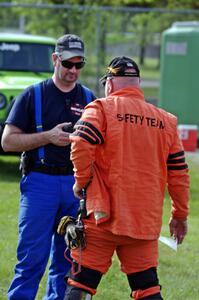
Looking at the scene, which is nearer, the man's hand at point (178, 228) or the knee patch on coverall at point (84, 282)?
the knee patch on coverall at point (84, 282)

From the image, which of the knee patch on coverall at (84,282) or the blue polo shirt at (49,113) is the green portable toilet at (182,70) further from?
the knee patch on coverall at (84,282)

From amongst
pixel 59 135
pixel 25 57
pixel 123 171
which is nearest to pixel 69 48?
pixel 59 135

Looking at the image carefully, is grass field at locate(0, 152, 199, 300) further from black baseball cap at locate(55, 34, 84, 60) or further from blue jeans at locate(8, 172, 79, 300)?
black baseball cap at locate(55, 34, 84, 60)

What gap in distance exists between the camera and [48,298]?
17.0 feet

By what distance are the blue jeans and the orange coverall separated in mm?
598

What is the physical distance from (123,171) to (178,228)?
→ 0.70 m

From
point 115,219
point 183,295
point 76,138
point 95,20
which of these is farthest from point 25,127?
point 95,20

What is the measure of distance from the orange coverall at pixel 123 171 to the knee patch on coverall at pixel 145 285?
0.05m

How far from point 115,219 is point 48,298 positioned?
127 cm

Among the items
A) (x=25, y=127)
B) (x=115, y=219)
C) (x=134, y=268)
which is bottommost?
(x=134, y=268)

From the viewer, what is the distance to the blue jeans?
4871 mm

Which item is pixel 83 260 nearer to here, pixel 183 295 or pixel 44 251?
pixel 44 251

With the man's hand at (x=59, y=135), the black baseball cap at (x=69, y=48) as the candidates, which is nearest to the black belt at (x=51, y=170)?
the man's hand at (x=59, y=135)

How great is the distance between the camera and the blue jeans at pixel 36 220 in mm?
4871
